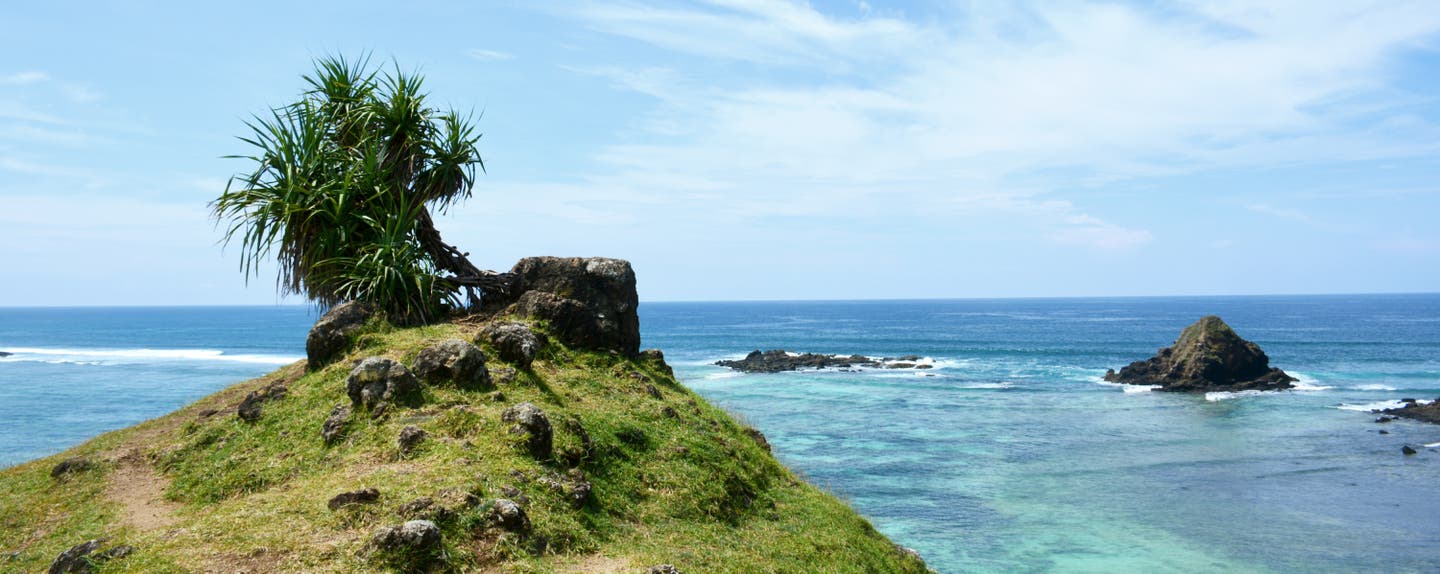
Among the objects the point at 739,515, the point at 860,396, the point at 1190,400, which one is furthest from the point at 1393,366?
the point at 739,515

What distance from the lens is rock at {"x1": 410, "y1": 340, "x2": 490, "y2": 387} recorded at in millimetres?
10531

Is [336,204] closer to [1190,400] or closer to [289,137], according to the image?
[289,137]

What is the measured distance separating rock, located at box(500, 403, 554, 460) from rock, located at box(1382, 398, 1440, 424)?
149 feet

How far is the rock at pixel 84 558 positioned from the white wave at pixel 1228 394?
2059 inches

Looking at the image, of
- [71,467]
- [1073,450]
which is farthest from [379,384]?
[1073,450]

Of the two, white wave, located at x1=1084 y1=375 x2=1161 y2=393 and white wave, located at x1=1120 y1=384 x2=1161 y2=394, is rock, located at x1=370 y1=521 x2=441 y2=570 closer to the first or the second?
white wave, located at x1=1120 y1=384 x2=1161 y2=394

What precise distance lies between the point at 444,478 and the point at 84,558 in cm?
269

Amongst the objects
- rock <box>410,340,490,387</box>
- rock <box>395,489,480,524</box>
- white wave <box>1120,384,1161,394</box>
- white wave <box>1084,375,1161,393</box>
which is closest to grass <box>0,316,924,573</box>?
rock <box>395,489,480,524</box>

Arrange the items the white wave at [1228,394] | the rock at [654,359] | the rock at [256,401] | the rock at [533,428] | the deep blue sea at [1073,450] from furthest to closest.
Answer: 1. the white wave at [1228,394]
2. the deep blue sea at [1073,450]
3. the rock at [654,359]
4. the rock at [256,401]
5. the rock at [533,428]

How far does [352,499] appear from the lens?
752 cm

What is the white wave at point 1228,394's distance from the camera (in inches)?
1936

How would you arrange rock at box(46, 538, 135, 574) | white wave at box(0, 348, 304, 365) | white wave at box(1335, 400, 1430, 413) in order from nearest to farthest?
rock at box(46, 538, 135, 574) < white wave at box(1335, 400, 1430, 413) < white wave at box(0, 348, 304, 365)

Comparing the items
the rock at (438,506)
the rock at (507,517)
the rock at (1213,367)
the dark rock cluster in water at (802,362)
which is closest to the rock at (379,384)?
the rock at (438,506)

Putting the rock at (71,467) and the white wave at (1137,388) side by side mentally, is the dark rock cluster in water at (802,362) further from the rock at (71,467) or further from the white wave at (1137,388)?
the rock at (71,467)
